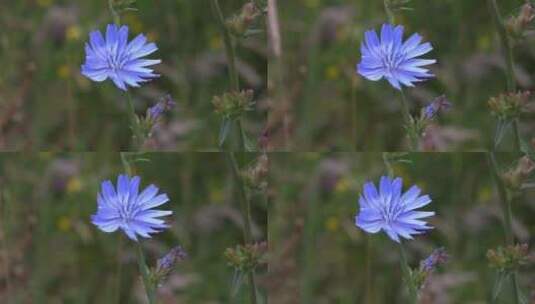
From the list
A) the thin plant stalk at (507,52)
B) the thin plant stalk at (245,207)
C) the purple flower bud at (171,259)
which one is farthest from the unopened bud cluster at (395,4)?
the purple flower bud at (171,259)

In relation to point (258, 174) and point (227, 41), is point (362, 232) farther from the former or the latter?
point (227, 41)

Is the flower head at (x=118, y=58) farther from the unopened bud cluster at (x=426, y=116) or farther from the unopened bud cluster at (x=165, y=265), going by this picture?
the unopened bud cluster at (x=426, y=116)

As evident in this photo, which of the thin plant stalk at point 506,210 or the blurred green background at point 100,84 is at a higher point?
the blurred green background at point 100,84

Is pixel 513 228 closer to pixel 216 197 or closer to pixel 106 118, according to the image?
pixel 216 197

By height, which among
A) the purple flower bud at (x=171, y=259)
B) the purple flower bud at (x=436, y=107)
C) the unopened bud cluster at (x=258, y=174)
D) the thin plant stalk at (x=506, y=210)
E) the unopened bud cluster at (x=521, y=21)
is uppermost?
the unopened bud cluster at (x=521, y=21)

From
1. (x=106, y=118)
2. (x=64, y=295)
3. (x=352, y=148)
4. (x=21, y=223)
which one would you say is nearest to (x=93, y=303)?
(x=64, y=295)

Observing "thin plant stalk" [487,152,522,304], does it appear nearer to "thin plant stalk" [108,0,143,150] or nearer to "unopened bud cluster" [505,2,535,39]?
"unopened bud cluster" [505,2,535,39]

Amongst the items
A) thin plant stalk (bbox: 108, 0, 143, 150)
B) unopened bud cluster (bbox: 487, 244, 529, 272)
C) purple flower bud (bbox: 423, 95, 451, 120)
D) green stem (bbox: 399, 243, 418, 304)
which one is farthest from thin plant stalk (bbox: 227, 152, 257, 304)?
unopened bud cluster (bbox: 487, 244, 529, 272)
